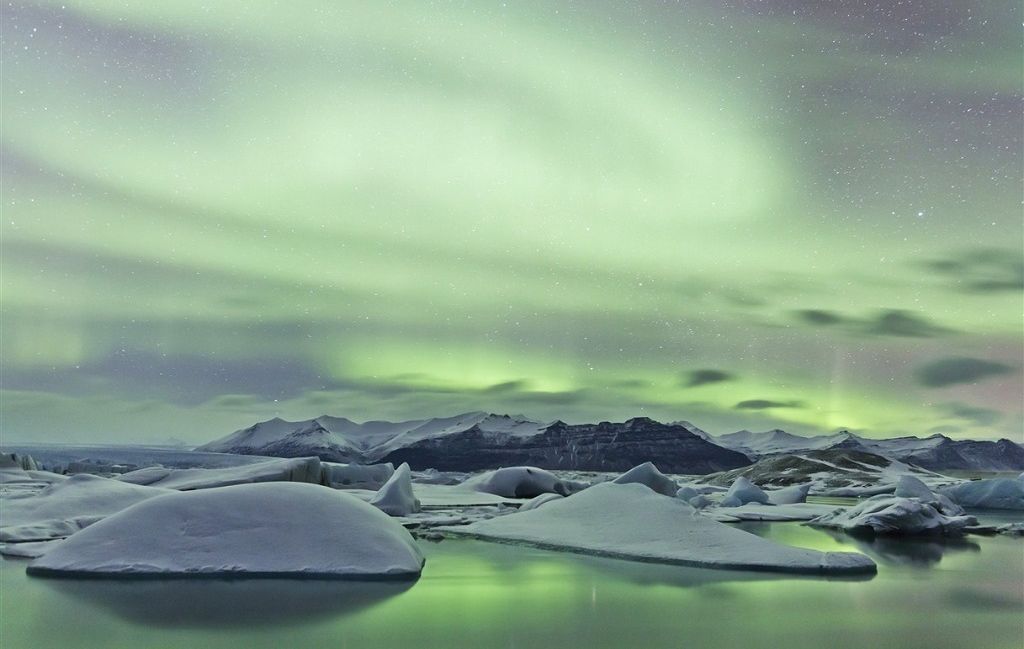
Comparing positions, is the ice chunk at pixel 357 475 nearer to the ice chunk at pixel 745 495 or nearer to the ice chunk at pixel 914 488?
the ice chunk at pixel 745 495

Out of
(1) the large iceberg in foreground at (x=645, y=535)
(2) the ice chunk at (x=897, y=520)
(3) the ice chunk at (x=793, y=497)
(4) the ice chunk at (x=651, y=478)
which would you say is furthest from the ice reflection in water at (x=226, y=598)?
(3) the ice chunk at (x=793, y=497)

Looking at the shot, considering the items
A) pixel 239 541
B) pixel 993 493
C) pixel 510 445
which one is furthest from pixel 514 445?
→ pixel 239 541

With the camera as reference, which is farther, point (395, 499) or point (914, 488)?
point (914, 488)

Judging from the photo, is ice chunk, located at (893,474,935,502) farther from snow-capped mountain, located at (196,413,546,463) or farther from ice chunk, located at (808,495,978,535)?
snow-capped mountain, located at (196,413,546,463)

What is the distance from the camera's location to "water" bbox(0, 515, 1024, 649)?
6.31m

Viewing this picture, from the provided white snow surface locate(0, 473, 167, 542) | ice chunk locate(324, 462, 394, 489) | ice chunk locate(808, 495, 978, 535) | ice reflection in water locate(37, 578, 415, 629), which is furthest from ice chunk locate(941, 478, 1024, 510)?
ice reflection in water locate(37, 578, 415, 629)

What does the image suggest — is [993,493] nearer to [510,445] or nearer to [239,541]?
[239,541]

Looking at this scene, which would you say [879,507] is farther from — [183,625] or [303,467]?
[183,625]

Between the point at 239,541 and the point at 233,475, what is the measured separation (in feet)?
38.1

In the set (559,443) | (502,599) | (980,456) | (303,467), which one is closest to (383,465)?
(303,467)

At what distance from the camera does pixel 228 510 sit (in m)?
9.16

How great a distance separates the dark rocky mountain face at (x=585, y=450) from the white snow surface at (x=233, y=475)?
96555 millimetres

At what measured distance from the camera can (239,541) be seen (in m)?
8.80

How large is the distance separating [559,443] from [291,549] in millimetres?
129807
